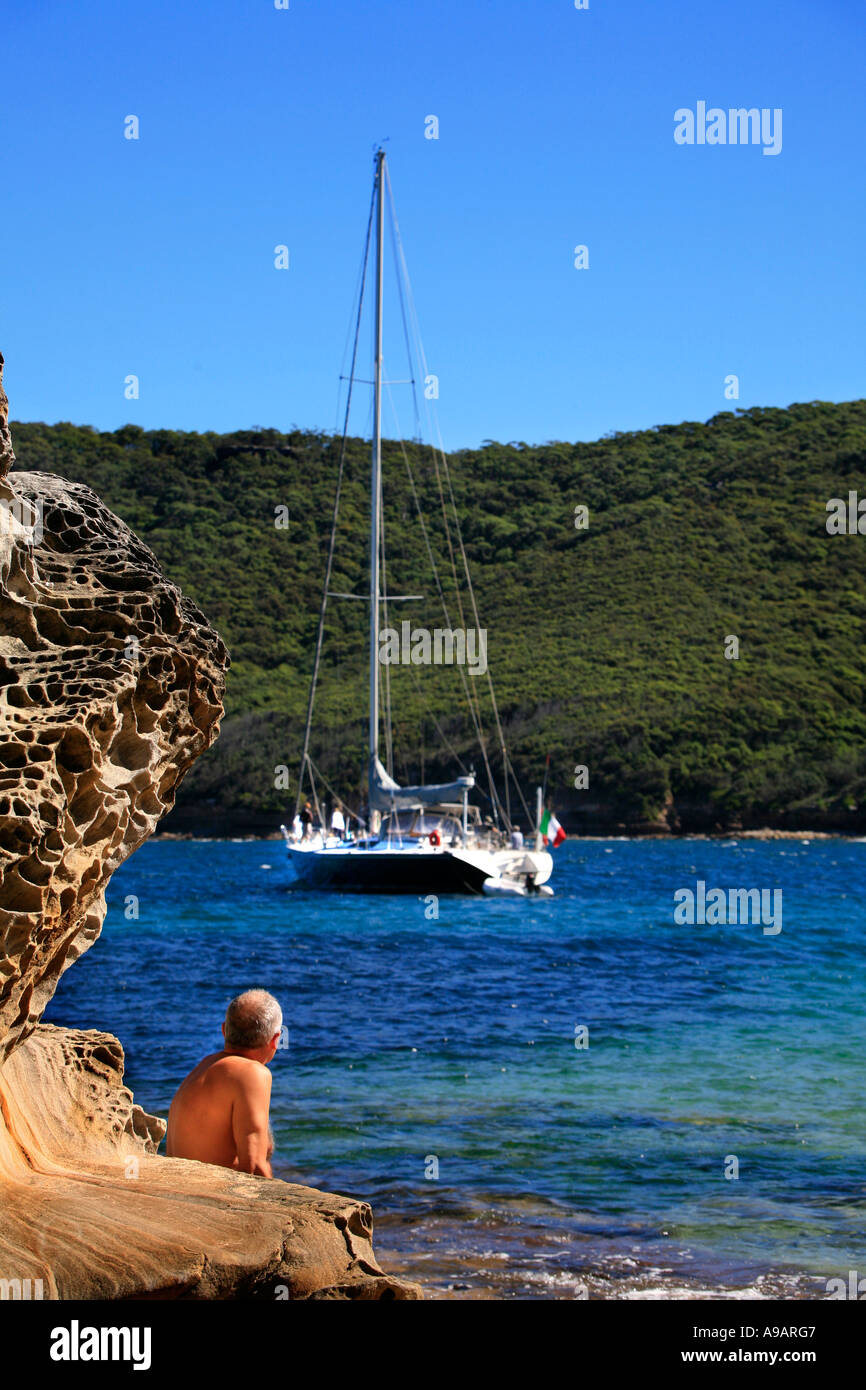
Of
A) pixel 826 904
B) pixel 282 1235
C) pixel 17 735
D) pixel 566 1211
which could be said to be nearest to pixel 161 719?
pixel 17 735

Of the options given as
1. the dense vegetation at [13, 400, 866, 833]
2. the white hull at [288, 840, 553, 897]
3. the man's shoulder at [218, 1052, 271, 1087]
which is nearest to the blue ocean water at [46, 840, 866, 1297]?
the man's shoulder at [218, 1052, 271, 1087]

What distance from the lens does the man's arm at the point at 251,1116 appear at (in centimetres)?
387

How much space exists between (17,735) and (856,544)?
81540mm

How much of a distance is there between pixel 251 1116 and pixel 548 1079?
22.6ft

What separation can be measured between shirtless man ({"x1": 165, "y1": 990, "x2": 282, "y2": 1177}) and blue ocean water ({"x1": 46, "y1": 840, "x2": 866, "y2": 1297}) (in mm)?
2152

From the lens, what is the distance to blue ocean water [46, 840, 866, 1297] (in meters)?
6.45

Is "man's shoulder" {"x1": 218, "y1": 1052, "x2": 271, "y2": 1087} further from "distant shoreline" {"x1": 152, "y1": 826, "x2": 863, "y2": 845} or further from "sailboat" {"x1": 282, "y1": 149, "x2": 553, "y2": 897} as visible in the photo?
"distant shoreline" {"x1": 152, "y1": 826, "x2": 863, "y2": 845}

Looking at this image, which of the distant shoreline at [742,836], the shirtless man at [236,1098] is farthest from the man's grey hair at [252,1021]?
the distant shoreline at [742,836]

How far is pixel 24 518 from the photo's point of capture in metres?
3.70

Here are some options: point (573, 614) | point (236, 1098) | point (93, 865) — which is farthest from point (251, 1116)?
point (573, 614)

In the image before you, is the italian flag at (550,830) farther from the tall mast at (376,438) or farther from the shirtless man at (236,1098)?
the shirtless man at (236,1098)

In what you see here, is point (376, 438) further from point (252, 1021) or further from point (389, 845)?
point (252, 1021)

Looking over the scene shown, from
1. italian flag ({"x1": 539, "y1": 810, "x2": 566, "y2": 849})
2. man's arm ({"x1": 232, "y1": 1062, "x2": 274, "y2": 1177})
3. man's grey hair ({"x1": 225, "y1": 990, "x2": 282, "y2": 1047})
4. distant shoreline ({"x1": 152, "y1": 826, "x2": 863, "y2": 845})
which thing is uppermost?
man's grey hair ({"x1": 225, "y1": 990, "x2": 282, "y2": 1047})
